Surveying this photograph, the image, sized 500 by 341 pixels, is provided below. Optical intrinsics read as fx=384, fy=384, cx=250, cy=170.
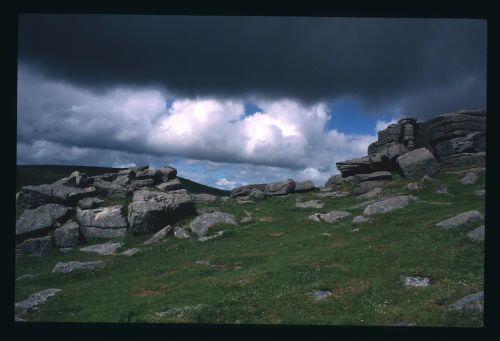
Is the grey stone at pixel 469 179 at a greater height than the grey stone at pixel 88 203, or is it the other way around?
the grey stone at pixel 469 179

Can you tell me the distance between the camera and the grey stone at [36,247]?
4256 centimetres

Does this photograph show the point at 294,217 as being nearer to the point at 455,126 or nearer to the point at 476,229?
the point at 476,229

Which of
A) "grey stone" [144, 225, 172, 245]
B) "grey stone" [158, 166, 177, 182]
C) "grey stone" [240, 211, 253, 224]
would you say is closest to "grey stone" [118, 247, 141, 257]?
"grey stone" [144, 225, 172, 245]

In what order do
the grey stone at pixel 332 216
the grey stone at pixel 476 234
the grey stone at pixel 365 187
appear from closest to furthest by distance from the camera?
the grey stone at pixel 476 234 → the grey stone at pixel 332 216 → the grey stone at pixel 365 187

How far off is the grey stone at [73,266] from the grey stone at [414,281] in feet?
88.8

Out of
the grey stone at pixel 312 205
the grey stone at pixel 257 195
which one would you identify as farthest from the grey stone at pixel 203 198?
the grey stone at pixel 312 205

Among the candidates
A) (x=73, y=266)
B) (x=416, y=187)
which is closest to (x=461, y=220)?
(x=416, y=187)

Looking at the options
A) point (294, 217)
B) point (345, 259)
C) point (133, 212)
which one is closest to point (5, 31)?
point (345, 259)

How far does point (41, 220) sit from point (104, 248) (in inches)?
450

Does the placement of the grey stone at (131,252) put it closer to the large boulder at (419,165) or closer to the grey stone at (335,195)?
the grey stone at (335,195)

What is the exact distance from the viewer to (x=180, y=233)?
4481cm

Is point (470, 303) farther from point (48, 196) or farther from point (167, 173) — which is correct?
point (167, 173)

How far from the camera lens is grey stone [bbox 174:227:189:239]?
145 ft

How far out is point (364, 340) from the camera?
1495 centimetres
